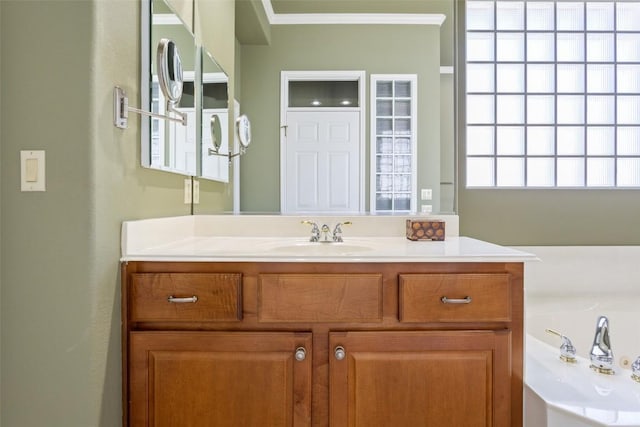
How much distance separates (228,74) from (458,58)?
1211 millimetres

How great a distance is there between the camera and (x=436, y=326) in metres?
1.21

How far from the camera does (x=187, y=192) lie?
5.55 ft

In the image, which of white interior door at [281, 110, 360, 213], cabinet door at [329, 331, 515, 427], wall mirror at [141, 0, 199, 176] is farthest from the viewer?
white interior door at [281, 110, 360, 213]

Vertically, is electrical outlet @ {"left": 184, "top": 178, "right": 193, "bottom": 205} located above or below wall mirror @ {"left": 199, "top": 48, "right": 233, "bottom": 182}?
below

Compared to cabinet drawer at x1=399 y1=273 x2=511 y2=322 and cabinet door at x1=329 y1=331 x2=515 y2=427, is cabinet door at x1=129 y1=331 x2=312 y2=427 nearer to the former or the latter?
cabinet door at x1=329 y1=331 x2=515 y2=427

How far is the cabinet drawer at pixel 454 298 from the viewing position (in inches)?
47.3

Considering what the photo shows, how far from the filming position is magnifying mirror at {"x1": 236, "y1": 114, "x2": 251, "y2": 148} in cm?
186

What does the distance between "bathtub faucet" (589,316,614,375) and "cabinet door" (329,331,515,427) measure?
485 mm

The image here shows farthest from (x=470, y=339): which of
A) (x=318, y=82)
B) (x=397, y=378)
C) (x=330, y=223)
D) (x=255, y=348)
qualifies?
(x=318, y=82)

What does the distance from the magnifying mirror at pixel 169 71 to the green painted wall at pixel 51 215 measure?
188 mm

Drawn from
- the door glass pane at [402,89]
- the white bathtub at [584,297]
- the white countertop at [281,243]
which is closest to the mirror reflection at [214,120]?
the white countertop at [281,243]

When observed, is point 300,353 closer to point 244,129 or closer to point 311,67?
point 244,129

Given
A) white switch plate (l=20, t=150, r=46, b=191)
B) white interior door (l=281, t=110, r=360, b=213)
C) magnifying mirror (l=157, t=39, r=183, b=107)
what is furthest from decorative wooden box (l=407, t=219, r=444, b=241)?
white switch plate (l=20, t=150, r=46, b=191)

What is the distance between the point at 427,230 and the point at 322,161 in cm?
59
